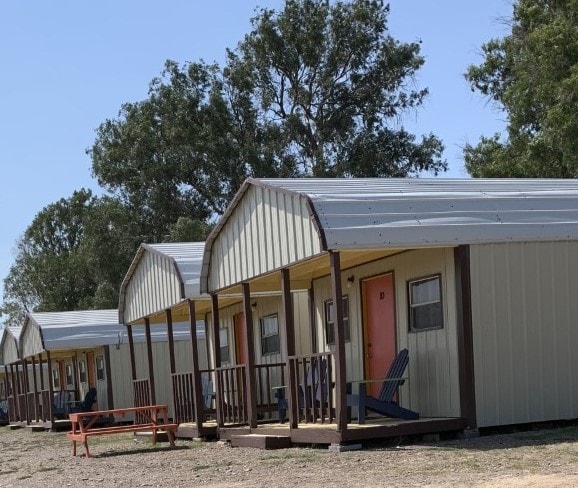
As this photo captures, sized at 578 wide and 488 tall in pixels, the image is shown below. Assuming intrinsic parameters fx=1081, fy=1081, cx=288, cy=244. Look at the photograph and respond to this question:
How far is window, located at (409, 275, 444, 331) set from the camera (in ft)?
45.1

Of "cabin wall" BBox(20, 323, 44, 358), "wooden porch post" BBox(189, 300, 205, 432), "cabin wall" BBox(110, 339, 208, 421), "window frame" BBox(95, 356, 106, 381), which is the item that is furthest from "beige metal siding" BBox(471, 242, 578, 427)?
"window frame" BBox(95, 356, 106, 381)

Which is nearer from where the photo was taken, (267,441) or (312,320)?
(267,441)

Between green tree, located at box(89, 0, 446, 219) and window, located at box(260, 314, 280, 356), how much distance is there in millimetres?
23044

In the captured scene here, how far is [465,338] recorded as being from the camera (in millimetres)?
13000

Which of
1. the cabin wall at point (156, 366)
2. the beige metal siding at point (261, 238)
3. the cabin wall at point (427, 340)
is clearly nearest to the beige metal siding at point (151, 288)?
the beige metal siding at point (261, 238)

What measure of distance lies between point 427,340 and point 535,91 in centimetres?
1487

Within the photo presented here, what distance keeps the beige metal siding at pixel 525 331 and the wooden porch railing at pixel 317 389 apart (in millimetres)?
1798

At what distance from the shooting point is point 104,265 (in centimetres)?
4731

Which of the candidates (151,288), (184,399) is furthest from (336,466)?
(151,288)

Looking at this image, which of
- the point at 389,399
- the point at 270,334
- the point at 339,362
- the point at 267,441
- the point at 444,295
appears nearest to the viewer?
the point at 339,362

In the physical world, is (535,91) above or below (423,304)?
above

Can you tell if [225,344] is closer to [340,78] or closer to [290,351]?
[290,351]

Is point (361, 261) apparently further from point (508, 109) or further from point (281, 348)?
point (508, 109)

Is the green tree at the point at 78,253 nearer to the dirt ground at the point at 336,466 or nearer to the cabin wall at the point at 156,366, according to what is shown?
the cabin wall at the point at 156,366
